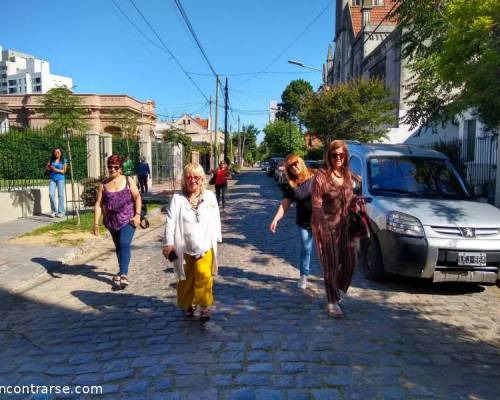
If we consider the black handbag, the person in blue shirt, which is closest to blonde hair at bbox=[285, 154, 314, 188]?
the black handbag

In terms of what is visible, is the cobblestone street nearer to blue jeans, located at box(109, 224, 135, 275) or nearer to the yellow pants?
the yellow pants

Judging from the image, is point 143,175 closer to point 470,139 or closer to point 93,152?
point 93,152

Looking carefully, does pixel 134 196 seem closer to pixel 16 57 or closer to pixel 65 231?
pixel 65 231

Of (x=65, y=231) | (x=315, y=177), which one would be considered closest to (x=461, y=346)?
(x=315, y=177)

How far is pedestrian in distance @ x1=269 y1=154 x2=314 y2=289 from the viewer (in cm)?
577

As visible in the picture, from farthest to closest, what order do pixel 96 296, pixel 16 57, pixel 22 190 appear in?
pixel 16 57
pixel 22 190
pixel 96 296

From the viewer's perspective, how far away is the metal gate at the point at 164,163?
2591 centimetres

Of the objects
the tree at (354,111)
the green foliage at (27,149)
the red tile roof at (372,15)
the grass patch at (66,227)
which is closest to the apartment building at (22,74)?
the red tile roof at (372,15)

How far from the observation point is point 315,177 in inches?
198

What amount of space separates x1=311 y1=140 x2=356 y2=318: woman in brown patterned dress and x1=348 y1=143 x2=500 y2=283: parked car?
0.98 meters

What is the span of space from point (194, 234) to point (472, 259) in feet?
10.7

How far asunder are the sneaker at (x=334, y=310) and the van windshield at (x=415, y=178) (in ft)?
7.43

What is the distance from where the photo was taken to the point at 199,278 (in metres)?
4.62

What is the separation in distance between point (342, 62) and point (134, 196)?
3831 centimetres
